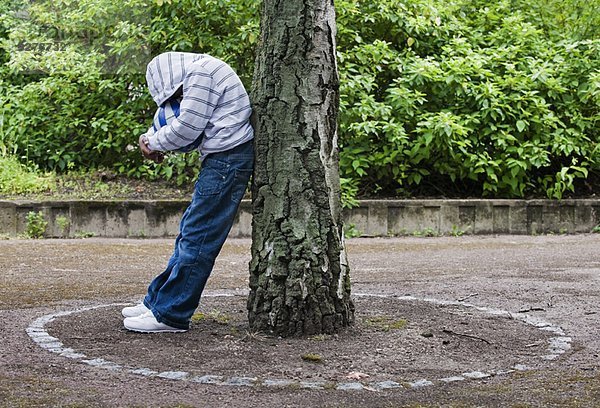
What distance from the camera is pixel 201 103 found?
512 cm

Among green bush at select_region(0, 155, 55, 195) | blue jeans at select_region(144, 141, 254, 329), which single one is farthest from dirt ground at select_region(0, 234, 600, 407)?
green bush at select_region(0, 155, 55, 195)

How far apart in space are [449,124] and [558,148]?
→ 149 cm

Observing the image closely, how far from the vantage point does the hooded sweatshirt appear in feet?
16.8

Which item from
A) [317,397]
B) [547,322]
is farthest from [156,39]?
[317,397]

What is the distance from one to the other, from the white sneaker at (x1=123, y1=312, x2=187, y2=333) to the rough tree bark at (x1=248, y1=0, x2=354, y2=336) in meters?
0.45

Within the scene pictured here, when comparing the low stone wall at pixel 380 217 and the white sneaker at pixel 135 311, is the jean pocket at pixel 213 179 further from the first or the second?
the low stone wall at pixel 380 217

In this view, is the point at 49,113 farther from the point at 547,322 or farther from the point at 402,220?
the point at 547,322

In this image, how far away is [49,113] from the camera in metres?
13.6

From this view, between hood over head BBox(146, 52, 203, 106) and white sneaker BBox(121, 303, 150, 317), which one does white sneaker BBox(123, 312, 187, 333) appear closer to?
white sneaker BBox(121, 303, 150, 317)

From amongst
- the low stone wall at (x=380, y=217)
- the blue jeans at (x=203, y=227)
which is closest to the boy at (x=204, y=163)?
the blue jeans at (x=203, y=227)

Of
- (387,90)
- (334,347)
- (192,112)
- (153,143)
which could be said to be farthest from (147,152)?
(387,90)

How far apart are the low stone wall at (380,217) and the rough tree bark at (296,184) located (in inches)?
243

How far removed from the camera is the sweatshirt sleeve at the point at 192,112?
5.10 m

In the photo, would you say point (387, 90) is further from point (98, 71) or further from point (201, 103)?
point (201, 103)
